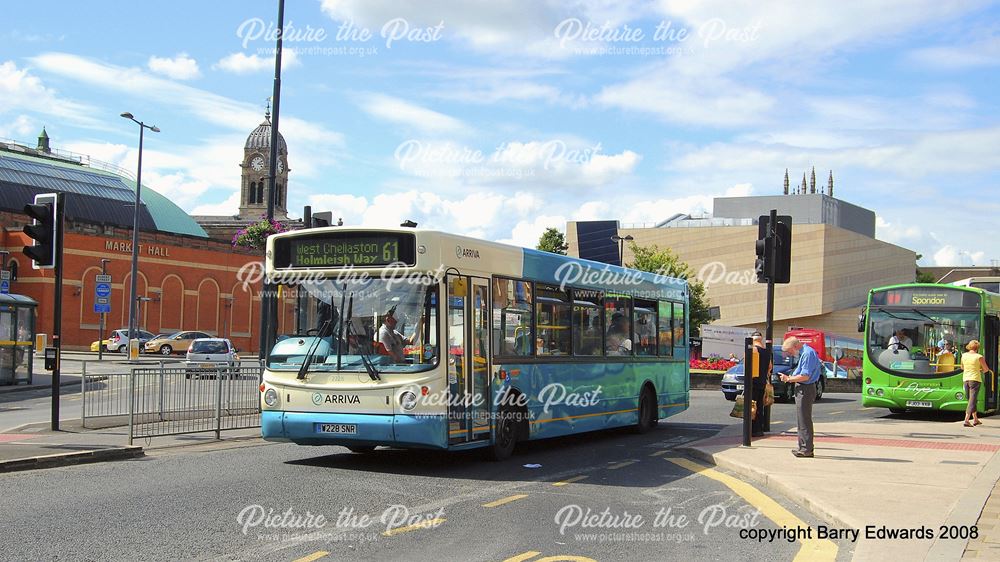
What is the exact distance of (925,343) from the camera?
22.1 meters

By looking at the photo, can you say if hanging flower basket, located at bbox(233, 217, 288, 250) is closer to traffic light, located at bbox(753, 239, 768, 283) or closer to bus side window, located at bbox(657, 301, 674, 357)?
bus side window, located at bbox(657, 301, 674, 357)

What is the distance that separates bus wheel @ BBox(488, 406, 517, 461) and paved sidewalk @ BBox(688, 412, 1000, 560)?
2731 mm

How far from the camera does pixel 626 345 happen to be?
16891 mm

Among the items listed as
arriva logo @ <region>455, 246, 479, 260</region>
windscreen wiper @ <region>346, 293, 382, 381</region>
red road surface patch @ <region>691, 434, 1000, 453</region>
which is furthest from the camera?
red road surface patch @ <region>691, 434, 1000, 453</region>

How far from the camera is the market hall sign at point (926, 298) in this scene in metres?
22.1

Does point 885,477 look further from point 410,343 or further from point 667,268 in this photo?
point 667,268

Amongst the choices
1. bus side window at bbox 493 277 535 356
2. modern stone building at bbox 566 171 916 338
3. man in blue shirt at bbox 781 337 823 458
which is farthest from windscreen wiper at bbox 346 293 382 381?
modern stone building at bbox 566 171 916 338

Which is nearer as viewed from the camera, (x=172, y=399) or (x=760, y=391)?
(x=172, y=399)

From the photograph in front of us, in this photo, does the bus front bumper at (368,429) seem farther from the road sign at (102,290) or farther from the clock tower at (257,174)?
the clock tower at (257,174)

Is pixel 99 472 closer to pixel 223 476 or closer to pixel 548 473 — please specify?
pixel 223 476

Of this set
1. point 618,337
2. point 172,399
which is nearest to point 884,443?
point 618,337

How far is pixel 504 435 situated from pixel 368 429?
Result: 2217mm

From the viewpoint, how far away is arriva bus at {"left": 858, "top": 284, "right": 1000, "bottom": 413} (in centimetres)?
2170

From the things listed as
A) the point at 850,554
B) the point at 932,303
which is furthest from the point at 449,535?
the point at 932,303
